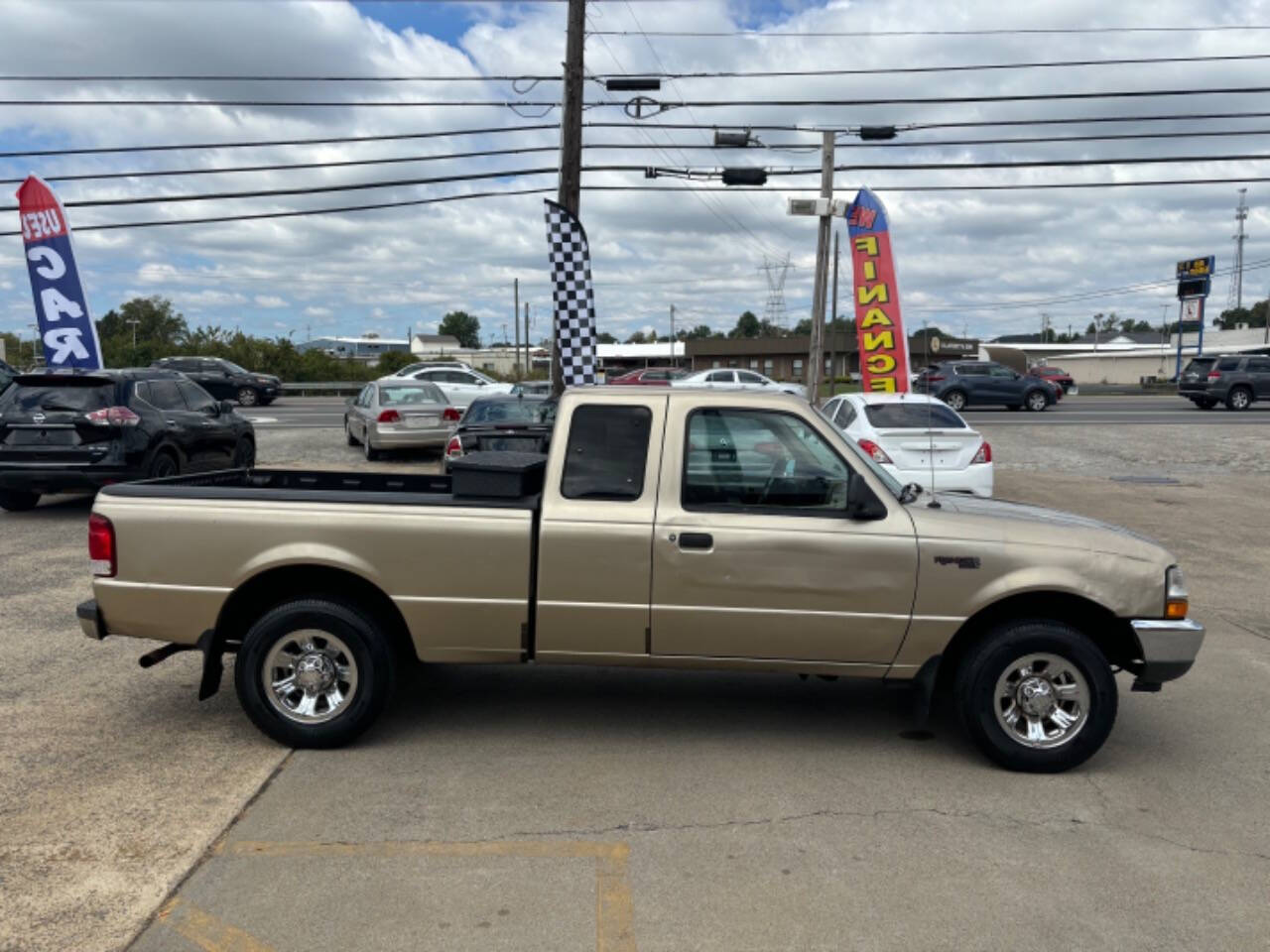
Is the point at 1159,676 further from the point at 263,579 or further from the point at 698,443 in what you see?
the point at 263,579

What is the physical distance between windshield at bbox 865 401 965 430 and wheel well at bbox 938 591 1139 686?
306 inches

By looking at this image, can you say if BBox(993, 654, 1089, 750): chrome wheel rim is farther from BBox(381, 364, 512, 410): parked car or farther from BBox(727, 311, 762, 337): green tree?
BBox(727, 311, 762, 337): green tree

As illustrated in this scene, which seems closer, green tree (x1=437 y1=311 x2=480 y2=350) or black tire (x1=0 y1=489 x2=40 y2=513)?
black tire (x1=0 y1=489 x2=40 y2=513)

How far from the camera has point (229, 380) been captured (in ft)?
124

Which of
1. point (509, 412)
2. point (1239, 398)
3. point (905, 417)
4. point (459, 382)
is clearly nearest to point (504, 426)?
point (509, 412)

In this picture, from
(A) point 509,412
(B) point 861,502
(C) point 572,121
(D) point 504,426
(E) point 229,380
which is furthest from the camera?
(E) point 229,380

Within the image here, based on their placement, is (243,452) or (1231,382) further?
(1231,382)

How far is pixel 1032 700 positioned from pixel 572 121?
47.0 feet

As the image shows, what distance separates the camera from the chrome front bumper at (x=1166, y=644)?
16.2ft

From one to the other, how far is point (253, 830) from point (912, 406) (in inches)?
415

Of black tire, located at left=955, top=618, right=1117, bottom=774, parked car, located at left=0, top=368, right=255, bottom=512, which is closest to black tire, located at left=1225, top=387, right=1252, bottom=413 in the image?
parked car, located at left=0, top=368, right=255, bottom=512

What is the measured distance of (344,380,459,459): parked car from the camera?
19.3 m

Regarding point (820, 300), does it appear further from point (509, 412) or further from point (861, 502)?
point (861, 502)

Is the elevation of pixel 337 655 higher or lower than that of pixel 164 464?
lower
